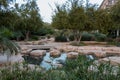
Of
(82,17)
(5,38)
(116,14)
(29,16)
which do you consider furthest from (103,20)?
(5,38)

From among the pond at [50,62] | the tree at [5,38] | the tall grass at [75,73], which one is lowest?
the pond at [50,62]

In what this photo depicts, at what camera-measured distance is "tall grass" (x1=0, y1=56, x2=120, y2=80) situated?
10.6 ft

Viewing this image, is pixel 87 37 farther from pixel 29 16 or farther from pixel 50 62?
pixel 50 62

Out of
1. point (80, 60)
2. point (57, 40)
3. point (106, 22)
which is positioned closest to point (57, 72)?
point (80, 60)

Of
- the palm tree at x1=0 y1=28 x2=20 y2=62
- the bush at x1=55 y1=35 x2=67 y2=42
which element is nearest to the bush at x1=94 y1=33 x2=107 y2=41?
the bush at x1=55 y1=35 x2=67 y2=42

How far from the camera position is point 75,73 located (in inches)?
130

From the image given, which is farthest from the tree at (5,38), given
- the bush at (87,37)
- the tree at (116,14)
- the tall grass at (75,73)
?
the bush at (87,37)

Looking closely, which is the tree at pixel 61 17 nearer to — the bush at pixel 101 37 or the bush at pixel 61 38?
the bush at pixel 61 38

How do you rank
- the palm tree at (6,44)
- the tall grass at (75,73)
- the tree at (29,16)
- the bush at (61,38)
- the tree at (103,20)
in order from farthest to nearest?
the bush at (61,38)
the tree at (29,16)
the tree at (103,20)
the palm tree at (6,44)
the tall grass at (75,73)

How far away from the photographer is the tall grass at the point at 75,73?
3.23m

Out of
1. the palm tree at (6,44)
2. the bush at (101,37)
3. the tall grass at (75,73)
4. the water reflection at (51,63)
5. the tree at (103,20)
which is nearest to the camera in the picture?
the tall grass at (75,73)

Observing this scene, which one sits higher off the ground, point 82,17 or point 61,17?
point 61,17

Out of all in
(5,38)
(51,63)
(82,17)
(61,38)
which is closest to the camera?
(51,63)

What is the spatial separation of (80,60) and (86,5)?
67.0ft
